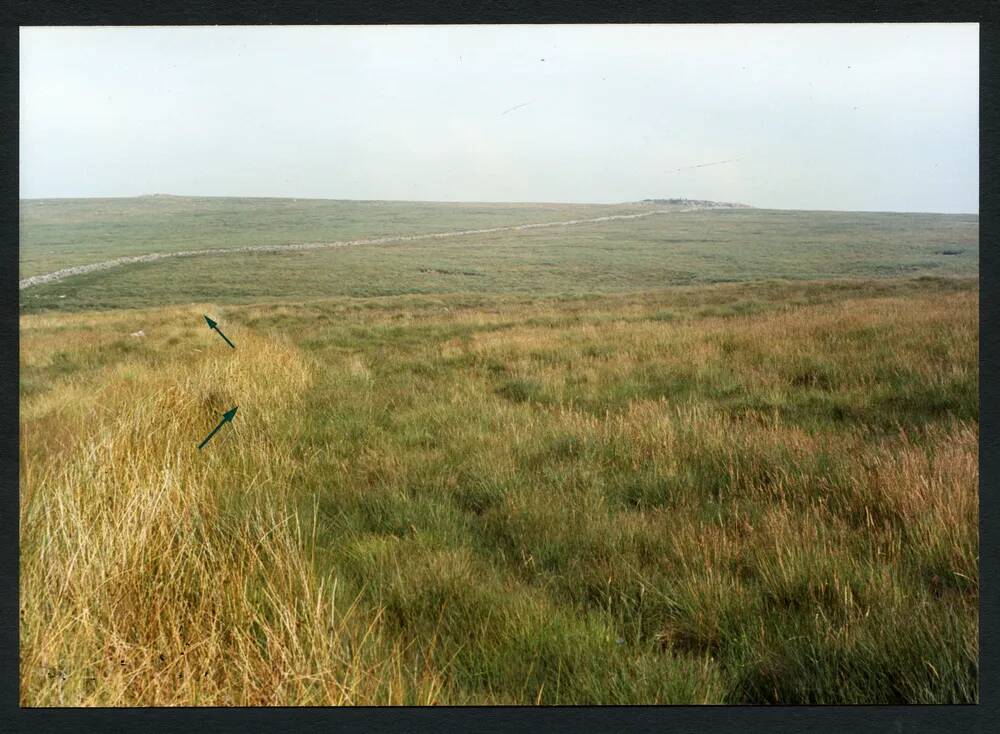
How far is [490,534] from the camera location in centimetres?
342

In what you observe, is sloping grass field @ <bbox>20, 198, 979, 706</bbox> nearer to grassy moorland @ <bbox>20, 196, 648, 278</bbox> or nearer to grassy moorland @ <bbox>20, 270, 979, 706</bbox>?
grassy moorland @ <bbox>20, 270, 979, 706</bbox>

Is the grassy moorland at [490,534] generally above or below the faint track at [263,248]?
below

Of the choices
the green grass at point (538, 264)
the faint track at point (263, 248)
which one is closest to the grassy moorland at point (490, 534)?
the faint track at point (263, 248)

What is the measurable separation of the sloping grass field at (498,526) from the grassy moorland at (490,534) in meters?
0.02

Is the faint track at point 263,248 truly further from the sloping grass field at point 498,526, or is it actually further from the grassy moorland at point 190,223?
the sloping grass field at point 498,526

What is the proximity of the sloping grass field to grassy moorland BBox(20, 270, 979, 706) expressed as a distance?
2cm

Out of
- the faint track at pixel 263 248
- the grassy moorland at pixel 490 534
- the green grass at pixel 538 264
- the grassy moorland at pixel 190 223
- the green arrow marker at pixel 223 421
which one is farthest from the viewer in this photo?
the green grass at pixel 538 264

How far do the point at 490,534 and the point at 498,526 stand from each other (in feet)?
0.29

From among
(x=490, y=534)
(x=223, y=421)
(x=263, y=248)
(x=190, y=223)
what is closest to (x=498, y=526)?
(x=490, y=534)

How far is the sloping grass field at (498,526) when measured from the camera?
8.11 ft

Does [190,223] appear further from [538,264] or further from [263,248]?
[538,264]

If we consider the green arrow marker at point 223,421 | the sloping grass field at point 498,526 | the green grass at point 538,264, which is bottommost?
the sloping grass field at point 498,526

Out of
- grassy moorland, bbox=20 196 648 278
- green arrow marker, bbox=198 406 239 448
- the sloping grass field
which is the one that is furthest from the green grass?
the sloping grass field

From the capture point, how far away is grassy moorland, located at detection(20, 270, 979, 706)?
2.47 metres
